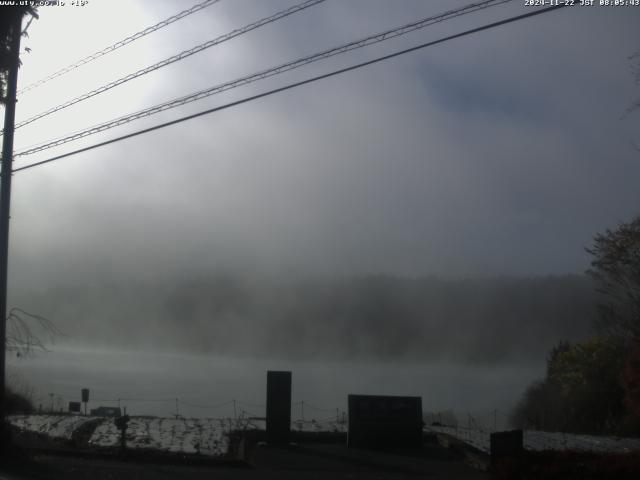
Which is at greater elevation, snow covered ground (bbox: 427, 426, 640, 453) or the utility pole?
the utility pole

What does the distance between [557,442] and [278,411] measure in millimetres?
8595

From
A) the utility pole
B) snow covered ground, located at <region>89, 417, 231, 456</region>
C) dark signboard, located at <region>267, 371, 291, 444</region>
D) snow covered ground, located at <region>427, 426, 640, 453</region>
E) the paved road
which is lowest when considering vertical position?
the paved road

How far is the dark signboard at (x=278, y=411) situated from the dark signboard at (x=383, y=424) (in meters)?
1.92

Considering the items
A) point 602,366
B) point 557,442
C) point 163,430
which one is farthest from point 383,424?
point 602,366

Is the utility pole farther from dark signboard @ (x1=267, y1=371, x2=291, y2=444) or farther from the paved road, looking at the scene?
dark signboard @ (x1=267, y1=371, x2=291, y2=444)

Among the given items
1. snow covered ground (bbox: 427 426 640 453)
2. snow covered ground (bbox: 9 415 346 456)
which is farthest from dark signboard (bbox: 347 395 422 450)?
snow covered ground (bbox: 9 415 346 456)

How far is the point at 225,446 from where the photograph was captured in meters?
19.2

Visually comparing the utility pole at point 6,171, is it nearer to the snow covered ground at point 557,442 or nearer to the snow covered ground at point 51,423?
the snow covered ground at point 51,423

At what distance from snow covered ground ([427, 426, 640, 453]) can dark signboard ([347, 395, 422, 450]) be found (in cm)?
155

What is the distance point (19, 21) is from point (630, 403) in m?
20.5

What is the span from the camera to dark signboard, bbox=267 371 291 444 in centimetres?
2091

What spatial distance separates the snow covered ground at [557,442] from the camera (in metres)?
19.7

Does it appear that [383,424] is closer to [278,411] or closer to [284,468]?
[278,411]

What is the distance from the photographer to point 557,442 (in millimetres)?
21109
